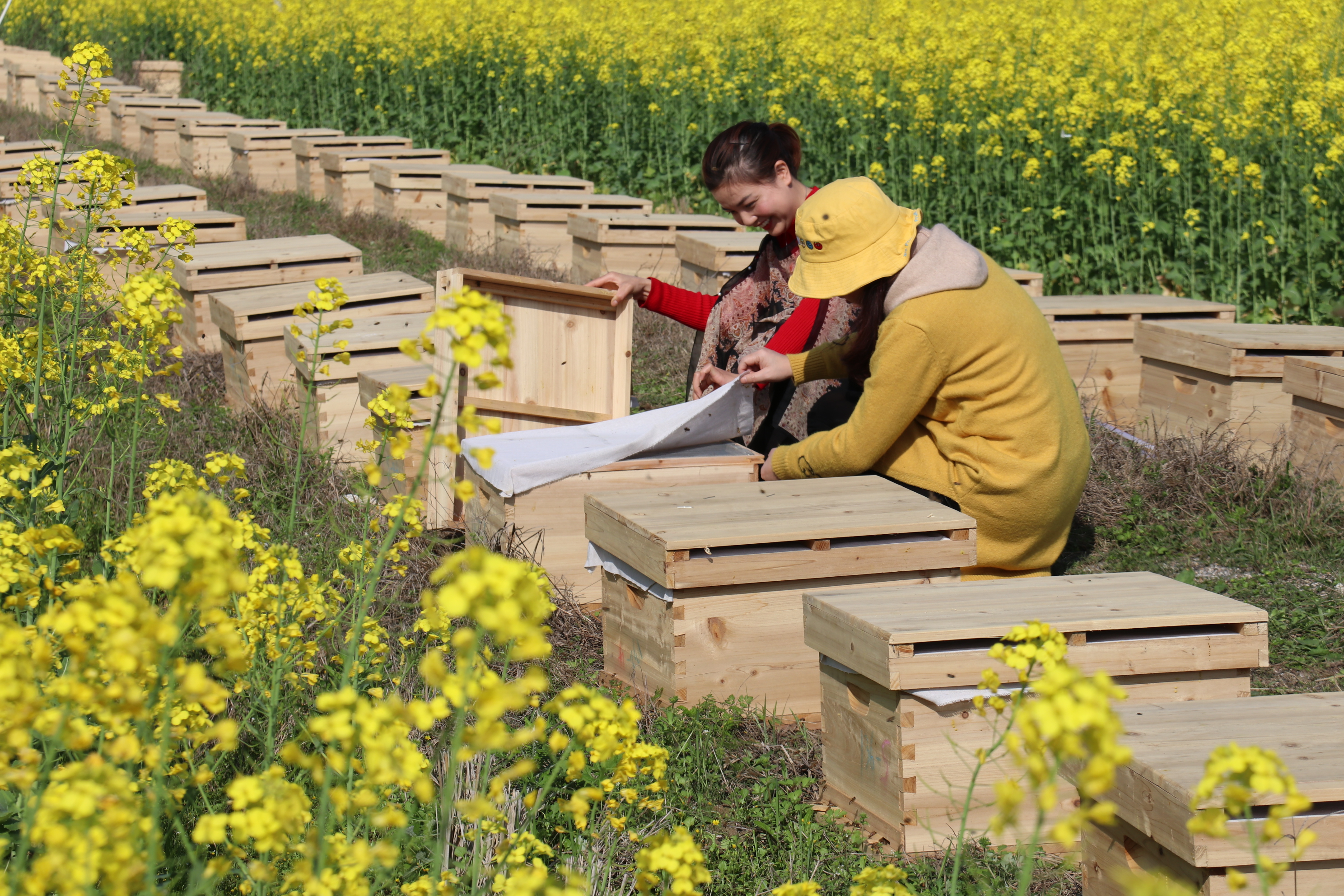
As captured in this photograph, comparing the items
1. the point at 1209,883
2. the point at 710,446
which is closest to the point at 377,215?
the point at 710,446

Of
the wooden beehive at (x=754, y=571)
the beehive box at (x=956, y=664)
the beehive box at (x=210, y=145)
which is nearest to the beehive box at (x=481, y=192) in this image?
the beehive box at (x=210, y=145)

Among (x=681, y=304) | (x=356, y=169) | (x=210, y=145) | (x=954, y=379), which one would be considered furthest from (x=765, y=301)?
(x=210, y=145)

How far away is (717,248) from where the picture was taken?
6621 millimetres

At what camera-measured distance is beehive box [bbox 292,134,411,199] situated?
11172 mm

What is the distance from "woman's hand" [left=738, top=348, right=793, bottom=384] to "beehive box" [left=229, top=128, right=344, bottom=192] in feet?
27.9

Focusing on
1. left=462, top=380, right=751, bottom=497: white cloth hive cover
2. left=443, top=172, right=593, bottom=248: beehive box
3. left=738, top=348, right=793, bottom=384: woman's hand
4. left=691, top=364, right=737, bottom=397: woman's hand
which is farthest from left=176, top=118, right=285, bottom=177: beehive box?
left=738, top=348, right=793, bottom=384: woman's hand

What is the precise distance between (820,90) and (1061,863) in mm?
8809

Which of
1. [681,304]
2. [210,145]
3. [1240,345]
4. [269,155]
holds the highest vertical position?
[210,145]

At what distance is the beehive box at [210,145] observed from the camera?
12.3 metres

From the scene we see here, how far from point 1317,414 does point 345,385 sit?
3.82 metres

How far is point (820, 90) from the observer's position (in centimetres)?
1061

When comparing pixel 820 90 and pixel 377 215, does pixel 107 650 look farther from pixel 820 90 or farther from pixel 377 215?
pixel 820 90

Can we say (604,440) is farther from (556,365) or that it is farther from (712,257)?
(712,257)

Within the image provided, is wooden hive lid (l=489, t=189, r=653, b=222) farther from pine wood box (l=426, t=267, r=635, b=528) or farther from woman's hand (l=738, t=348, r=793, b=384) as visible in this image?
woman's hand (l=738, t=348, r=793, b=384)
